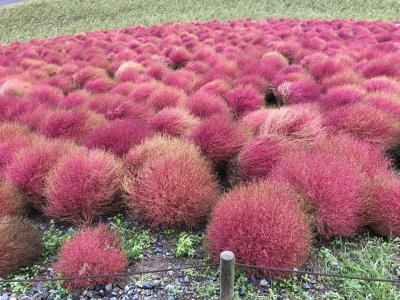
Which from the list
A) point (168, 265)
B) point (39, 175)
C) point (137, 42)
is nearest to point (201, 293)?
point (168, 265)

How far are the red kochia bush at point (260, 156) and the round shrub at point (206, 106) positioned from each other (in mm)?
1193

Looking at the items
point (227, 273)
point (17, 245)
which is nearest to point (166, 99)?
point (17, 245)

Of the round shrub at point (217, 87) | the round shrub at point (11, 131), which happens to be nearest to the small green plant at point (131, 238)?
the round shrub at point (11, 131)

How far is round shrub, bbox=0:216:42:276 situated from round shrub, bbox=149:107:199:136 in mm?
1567

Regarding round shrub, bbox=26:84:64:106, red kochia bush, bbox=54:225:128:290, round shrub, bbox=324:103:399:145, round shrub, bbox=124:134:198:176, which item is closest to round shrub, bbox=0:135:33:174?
round shrub, bbox=124:134:198:176

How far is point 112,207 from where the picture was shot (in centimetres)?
275

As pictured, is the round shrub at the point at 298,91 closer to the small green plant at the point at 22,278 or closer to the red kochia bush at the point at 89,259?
the red kochia bush at the point at 89,259

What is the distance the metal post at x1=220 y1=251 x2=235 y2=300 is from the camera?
61.0 inches

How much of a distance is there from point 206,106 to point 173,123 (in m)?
0.67

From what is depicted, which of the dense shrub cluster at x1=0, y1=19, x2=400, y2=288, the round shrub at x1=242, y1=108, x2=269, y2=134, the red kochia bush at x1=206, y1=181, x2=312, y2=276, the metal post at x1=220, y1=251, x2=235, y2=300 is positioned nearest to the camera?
the metal post at x1=220, y1=251, x2=235, y2=300

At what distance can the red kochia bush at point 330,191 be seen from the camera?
227cm

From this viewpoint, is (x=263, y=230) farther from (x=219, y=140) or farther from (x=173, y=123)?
Result: (x=173, y=123)

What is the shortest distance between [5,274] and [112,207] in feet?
2.70

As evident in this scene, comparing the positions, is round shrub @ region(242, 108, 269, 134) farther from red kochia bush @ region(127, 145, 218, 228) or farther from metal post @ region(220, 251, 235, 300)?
metal post @ region(220, 251, 235, 300)
